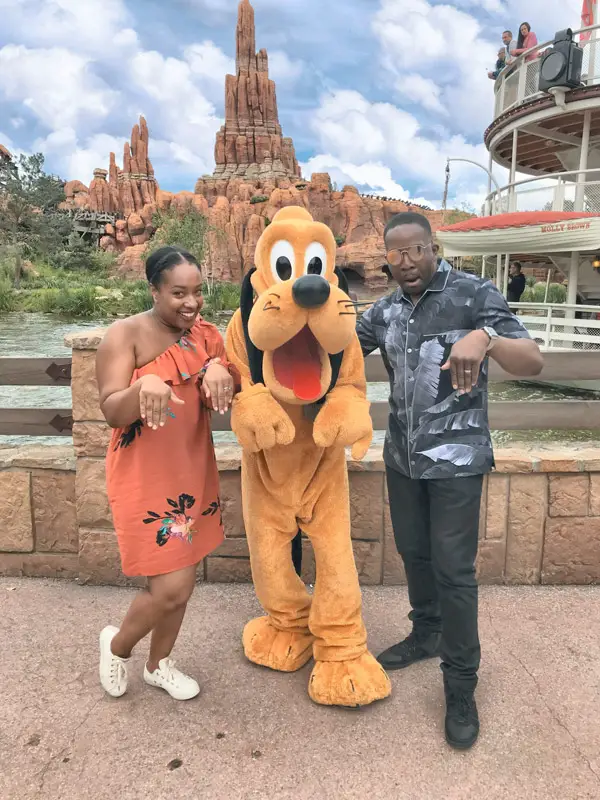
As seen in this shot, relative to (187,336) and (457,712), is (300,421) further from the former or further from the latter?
(457,712)

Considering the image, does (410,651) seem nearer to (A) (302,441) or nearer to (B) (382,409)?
(A) (302,441)

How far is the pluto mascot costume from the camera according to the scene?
1795 mm

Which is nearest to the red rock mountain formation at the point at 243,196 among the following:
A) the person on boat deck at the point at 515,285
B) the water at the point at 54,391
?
the water at the point at 54,391

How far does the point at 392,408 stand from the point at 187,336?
2.57 ft

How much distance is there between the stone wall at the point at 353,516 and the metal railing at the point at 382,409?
0.15m

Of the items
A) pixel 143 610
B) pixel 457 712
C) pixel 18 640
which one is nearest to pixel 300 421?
pixel 143 610

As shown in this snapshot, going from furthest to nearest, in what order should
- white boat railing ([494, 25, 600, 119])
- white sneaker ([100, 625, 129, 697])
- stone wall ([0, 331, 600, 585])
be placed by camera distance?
white boat railing ([494, 25, 600, 119])
stone wall ([0, 331, 600, 585])
white sneaker ([100, 625, 129, 697])

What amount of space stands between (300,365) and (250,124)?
87203 millimetres

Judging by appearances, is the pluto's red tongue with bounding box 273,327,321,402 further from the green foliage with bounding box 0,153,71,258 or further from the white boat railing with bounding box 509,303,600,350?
the green foliage with bounding box 0,153,71,258

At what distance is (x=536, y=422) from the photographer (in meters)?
3.04

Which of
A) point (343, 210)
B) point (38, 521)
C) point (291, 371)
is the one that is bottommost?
point (38, 521)

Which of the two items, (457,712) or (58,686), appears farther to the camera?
(58,686)

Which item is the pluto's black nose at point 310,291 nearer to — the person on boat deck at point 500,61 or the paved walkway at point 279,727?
the paved walkway at point 279,727

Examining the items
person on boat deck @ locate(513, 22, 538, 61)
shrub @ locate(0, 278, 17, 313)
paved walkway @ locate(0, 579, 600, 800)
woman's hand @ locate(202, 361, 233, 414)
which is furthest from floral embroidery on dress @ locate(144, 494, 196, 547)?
shrub @ locate(0, 278, 17, 313)
